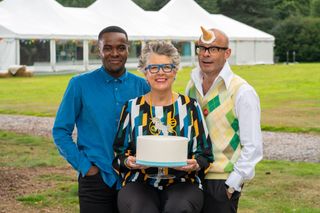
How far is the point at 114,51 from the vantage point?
148 inches

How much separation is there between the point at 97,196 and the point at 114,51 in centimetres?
79

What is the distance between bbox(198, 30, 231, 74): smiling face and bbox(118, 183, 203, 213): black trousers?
0.67m

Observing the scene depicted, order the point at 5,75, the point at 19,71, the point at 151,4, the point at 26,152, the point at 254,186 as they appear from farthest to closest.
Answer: the point at 151,4 < the point at 19,71 < the point at 5,75 < the point at 26,152 < the point at 254,186

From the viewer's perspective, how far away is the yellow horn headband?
3689mm

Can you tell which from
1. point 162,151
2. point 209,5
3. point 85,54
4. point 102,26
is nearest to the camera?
point 162,151

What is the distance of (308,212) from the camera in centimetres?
612

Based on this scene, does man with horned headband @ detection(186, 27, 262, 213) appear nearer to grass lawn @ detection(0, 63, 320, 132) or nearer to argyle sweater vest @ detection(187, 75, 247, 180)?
argyle sweater vest @ detection(187, 75, 247, 180)

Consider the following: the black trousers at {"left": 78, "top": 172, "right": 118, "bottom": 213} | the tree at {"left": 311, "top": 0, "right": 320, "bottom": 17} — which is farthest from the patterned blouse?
the tree at {"left": 311, "top": 0, "right": 320, "bottom": 17}

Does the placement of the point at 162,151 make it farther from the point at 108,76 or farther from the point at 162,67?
the point at 108,76

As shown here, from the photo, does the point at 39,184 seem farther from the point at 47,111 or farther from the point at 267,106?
the point at 267,106

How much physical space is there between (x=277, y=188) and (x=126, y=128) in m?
4.05

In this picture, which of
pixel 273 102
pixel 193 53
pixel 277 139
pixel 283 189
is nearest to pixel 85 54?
pixel 193 53

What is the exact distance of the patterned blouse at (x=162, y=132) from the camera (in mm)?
3424

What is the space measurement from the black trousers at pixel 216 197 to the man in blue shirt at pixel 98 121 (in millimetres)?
477
